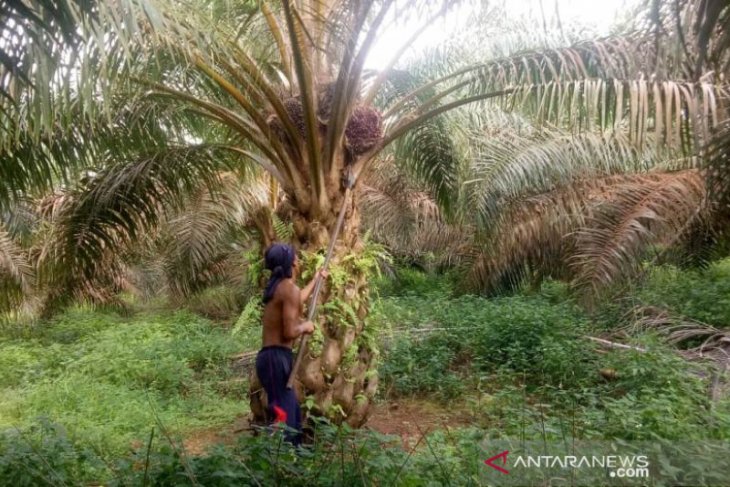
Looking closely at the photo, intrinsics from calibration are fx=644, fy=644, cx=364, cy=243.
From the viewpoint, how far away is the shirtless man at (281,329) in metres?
4.55

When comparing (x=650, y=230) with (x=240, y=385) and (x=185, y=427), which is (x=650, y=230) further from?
(x=185, y=427)

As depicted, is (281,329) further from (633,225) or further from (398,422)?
(633,225)

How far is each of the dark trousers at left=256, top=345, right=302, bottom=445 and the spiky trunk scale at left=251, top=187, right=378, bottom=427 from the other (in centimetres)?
46

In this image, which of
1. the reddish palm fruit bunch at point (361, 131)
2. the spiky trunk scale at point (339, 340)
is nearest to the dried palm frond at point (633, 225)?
the spiky trunk scale at point (339, 340)

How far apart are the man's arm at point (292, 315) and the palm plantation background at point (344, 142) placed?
0.67m

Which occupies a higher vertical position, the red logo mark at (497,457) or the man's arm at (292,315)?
the man's arm at (292,315)

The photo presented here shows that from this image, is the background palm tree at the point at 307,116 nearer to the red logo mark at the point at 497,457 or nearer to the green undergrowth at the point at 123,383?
Result: the green undergrowth at the point at 123,383

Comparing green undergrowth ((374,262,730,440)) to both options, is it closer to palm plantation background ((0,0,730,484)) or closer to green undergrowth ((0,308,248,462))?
palm plantation background ((0,0,730,484))

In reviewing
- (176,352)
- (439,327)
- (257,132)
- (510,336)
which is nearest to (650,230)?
(510,336)

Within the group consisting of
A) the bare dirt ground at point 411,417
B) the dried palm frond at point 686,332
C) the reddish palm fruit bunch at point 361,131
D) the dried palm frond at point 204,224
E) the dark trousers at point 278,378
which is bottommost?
the bare dirt ground at point 411,417

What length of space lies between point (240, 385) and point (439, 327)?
272 centimetres

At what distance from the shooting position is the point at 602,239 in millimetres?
7824

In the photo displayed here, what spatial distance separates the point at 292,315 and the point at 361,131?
1847mm

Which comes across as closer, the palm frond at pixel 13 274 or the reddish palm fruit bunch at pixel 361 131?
the reddish palm fruit bunch at pixel 361 131
